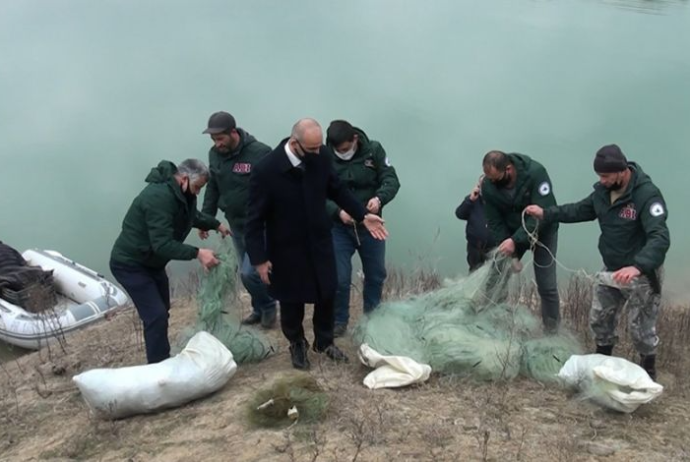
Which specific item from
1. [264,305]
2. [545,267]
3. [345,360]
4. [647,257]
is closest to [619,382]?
[647,257]

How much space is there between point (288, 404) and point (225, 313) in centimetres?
113

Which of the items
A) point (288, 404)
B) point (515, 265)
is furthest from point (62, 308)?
point (515, 265)

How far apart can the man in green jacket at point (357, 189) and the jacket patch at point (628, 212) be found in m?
1.62

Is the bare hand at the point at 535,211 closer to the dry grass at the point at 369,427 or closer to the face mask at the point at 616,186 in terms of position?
the face mask at the point at 616,186

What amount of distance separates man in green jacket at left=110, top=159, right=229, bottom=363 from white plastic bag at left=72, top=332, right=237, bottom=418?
377 mm

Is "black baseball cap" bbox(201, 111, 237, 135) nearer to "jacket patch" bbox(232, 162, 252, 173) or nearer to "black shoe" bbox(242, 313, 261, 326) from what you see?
"jacket patch" bbox(232, 162, 252, 173)

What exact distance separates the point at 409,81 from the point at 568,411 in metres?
15.5

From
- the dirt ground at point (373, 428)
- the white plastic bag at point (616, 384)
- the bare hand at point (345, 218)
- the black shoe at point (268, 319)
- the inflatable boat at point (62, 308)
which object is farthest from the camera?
the inflatable boat at point (62, 308)

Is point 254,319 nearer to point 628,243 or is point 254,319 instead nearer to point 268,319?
point 268,319

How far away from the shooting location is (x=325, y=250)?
442 cm

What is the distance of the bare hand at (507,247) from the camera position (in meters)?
4.77

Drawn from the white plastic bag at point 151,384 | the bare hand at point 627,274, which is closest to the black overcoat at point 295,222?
the white plastic bag at point 151,384

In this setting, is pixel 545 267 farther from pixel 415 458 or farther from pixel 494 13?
pixel 494 13

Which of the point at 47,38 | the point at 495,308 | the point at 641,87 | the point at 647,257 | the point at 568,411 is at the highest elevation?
the point at 47,38
